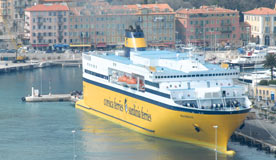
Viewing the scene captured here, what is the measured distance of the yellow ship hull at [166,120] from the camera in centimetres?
4678

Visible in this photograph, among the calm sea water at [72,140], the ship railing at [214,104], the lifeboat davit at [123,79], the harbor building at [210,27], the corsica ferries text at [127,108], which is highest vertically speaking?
the harbor building at [210,27]

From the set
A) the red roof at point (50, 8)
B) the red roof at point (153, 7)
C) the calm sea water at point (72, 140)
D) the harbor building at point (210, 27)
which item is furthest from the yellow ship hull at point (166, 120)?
the harbor building at point (210, 27)

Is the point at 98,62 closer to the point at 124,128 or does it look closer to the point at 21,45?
the point at 124,128

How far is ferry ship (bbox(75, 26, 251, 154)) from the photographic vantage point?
154 feet

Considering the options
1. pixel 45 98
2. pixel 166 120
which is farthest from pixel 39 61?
pixel 166 120

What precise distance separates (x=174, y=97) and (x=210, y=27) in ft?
146

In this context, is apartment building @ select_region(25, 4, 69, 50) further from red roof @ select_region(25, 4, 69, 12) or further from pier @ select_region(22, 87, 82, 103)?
pier @ select_region(22, 87, 82, 103)

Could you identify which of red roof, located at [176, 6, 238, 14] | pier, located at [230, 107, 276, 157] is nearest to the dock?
pier, located at [230, 107, 276, 157]

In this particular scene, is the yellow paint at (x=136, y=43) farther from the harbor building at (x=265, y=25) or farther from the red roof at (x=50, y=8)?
the harbor building at (x=265, y=25)

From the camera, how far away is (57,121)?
181ft

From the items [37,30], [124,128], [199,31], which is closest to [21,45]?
[37,30]

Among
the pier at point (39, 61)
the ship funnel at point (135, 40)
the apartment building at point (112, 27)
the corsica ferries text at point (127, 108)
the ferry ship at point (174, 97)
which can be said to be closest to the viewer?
the ferry ship at point (174, 97)

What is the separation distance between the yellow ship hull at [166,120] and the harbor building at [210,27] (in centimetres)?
3580

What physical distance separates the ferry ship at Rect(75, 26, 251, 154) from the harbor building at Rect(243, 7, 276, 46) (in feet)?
117
